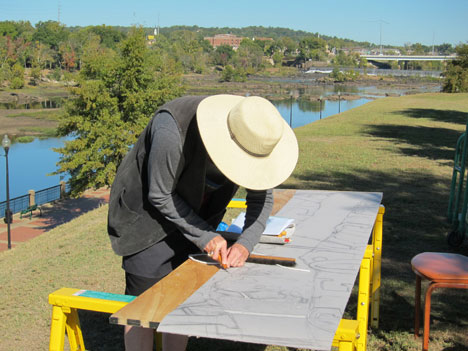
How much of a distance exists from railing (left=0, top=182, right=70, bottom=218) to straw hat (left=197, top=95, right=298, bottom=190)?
2145 centimetres

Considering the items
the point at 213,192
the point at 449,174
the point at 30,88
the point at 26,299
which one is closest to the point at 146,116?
the point at 449,174

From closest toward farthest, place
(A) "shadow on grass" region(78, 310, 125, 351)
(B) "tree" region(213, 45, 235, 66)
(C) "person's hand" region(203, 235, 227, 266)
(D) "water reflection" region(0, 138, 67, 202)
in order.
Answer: (C) "person's hand" region(203, 235, 227, 266)
(A) "shadow on grass" region(78, 310, 125, 351)
(D) "water reflection" region(0, 138, 67, 202)
(B) "tree" region(213, 45, 235, 66)

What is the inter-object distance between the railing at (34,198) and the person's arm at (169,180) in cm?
2128

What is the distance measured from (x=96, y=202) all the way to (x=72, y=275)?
20070 mm

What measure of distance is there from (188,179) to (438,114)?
81.3 ft

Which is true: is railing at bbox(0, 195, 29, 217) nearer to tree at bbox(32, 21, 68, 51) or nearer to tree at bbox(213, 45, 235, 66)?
tree at bbox(32, 21, 68, 51)

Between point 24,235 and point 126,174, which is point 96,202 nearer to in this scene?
point 24,235

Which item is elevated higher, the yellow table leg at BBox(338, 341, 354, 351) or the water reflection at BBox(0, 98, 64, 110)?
the yellow table leg at BBox(338, 341, 354, 351)

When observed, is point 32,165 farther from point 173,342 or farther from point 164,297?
point 164,297

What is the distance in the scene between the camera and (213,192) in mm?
2781

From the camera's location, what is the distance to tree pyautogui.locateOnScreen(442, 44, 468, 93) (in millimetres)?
42375

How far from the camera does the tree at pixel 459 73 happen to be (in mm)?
→ 42375

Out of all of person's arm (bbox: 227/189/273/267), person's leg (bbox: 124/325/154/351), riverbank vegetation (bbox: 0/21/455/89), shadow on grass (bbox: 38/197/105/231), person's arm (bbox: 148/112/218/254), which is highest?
riverbank vegetation (bbox: 0/21/455/89)

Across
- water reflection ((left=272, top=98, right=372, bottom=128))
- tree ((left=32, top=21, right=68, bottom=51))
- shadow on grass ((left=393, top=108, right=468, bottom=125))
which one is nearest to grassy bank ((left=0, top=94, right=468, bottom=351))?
shadow on grass ((left=393, top=108, right=468, bottom=125))
